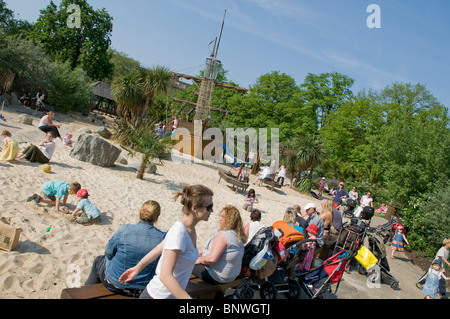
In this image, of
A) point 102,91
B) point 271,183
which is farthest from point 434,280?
point 102,91

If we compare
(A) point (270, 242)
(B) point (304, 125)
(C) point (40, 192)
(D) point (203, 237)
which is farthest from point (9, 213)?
(B) point (304, 125)

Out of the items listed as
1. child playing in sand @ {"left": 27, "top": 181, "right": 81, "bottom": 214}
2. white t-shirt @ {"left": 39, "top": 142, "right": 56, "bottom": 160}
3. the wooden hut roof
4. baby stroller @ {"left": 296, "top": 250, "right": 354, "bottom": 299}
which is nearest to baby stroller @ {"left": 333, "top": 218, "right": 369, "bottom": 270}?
baby stroller @ {"left": 296, "top": 250, "right": 354, "bottom": 299}

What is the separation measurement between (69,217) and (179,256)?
491 centimetres

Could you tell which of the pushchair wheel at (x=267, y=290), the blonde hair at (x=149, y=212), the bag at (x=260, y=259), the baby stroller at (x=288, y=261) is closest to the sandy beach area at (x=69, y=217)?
the baby stroller at (x=288, y=261)

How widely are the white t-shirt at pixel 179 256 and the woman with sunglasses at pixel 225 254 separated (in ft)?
4.45

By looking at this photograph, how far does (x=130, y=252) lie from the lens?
10.6ft

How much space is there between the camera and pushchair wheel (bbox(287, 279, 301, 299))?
5.22 metres

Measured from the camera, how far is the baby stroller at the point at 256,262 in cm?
427

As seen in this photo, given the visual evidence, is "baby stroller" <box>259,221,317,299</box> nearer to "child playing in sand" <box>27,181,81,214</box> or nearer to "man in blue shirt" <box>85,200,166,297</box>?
"man in blue shirt" <box>85,200,166,297</box>

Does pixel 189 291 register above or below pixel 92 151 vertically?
below

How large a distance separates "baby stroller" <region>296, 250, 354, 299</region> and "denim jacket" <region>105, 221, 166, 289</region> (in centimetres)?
288

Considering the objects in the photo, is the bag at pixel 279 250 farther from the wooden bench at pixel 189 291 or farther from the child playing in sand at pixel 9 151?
the child playing in sand at pixel 9 151

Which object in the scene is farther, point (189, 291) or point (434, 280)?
point (434, 280)

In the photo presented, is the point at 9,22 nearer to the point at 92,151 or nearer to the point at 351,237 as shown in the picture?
the point at 92,151
